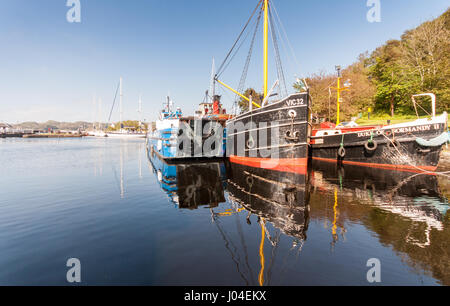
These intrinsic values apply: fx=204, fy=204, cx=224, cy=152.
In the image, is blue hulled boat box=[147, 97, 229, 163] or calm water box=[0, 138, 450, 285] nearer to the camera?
calm water box=[0, 138, 450, 285]

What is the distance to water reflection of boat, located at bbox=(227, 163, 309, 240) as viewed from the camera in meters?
5.83

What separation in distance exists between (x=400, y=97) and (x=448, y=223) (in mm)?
39406

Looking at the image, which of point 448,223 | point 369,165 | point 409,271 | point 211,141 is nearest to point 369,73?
point 369,165

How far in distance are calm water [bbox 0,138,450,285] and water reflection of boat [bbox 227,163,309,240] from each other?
58 mm

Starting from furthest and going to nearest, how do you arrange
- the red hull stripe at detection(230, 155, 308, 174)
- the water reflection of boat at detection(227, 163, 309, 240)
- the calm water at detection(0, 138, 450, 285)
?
the red hull stripe at detection(230, 155, 308, 174)
the water reflection of boat at detection(227, 163, 309, 240)
the calm water at detection(0, 138, 450, 285)

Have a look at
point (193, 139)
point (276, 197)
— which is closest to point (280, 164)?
point (276, 197)

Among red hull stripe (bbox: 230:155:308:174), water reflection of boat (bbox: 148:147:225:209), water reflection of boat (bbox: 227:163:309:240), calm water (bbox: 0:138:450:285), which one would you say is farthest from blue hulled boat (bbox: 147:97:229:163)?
calm water (bbox: 0:138:450:285)

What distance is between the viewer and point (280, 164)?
13.1 metres

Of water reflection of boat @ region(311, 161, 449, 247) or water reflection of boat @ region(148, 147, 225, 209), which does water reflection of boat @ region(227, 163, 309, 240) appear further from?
water reflection of boat @ region(311, 161, 449, 247)

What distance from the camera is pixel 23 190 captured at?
970 centimetres

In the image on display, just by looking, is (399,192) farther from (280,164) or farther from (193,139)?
(193,139)

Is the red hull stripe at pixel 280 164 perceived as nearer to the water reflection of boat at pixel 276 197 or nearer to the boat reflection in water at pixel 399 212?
the water reflection of boat at pixel 276 197

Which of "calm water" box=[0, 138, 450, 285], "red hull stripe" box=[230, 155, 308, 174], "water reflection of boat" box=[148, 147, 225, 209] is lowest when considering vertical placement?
"calm water" box=[0, 138, 450, 285]
